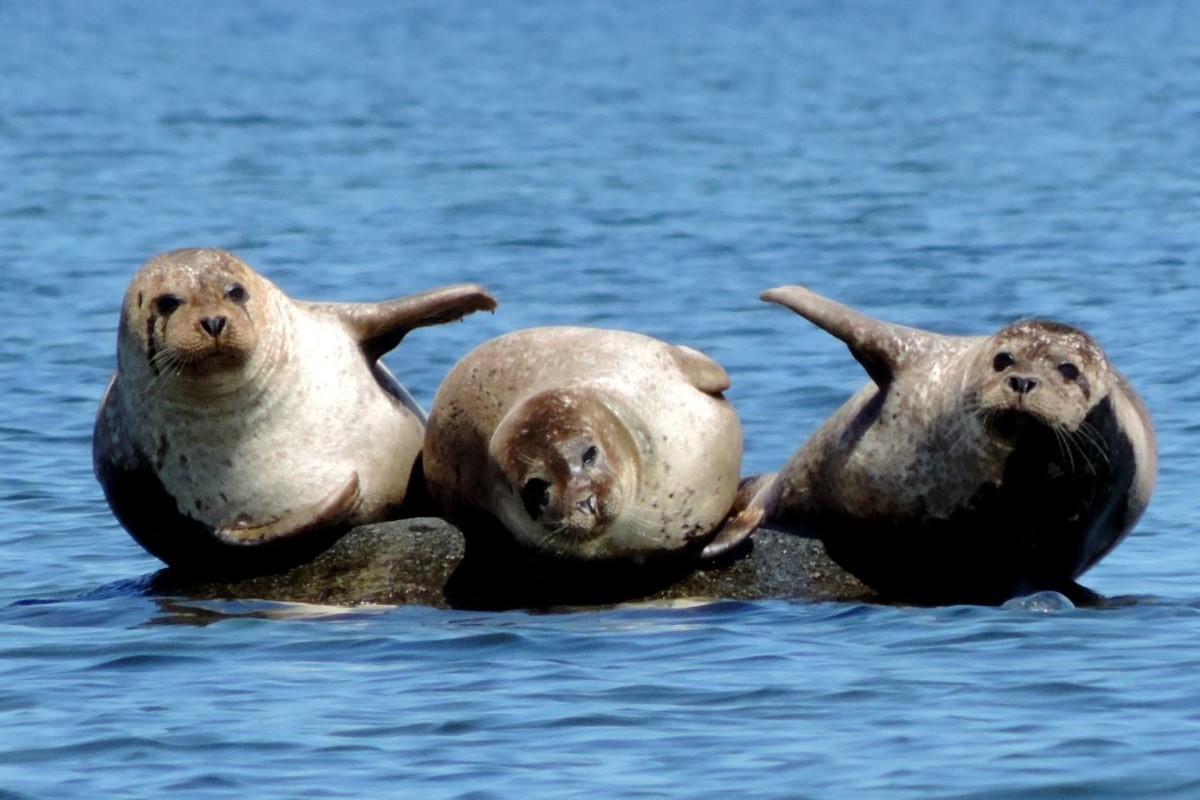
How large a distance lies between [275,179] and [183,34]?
36.5 metres

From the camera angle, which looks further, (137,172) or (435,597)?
(137,172)

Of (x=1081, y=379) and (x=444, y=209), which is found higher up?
(x=1081, y=379)

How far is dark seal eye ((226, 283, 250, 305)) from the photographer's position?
988 cm

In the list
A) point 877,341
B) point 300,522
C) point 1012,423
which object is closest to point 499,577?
point 300,522

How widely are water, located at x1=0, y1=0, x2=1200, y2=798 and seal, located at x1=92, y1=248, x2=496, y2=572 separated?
0.38 metres

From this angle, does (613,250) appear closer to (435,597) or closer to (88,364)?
(88,364)

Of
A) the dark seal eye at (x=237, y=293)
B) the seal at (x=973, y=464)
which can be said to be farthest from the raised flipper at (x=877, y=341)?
the dark seal eye at (x=237, y=293)

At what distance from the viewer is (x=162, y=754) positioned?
799 centimetres

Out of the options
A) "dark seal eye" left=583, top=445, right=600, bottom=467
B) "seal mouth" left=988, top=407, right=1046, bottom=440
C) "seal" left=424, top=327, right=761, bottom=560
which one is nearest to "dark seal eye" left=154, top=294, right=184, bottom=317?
"seal" left=424, top=327, right=761, bottom=560

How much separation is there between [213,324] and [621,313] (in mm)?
9651

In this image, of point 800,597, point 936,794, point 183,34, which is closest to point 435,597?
point 800,597

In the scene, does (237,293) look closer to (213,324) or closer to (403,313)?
(213,324)

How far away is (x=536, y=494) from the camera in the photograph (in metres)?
9.22

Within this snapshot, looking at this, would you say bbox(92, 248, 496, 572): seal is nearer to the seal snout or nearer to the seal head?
the seal snout
